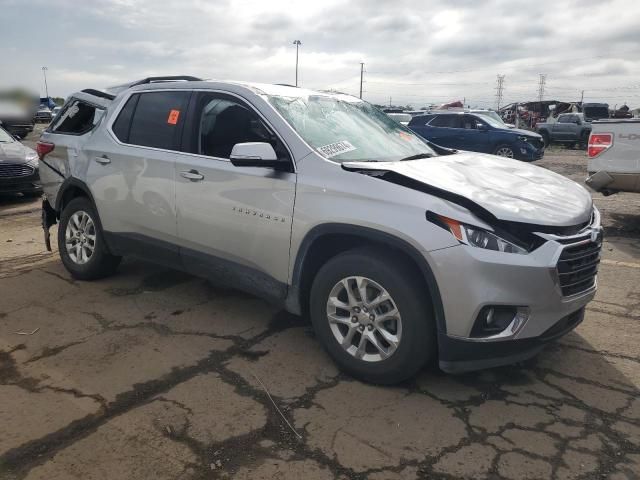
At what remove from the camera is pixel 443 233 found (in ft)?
9.05

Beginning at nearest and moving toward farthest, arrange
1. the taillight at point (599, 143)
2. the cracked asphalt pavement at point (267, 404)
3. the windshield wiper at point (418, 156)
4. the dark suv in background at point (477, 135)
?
the cracked asphalt pavement at point (267, 404)
the windshield wiper at point (418, 156)
the taillight at point (599, 143)
the dark suv in background at point (477, 135)

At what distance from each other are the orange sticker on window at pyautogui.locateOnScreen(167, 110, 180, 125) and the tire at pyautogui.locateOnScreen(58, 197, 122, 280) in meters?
1.20

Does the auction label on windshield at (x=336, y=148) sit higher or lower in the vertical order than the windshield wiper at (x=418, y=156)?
higher

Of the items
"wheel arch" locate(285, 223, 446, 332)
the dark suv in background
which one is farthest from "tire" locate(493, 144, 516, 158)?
"wheel arch" locate(285, 223, 446, 332)

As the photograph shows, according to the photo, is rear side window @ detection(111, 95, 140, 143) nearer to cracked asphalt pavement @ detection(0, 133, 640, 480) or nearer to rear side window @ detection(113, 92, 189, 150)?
rear side window @ detection(113, 92, 189, 150)

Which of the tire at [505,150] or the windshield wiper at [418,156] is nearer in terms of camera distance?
the windshield wiper at [418,156]

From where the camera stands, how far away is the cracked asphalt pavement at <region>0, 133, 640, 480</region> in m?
2.46

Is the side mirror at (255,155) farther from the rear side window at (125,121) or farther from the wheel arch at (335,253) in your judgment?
the rear side window at (125,121)

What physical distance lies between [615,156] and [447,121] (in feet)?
29.9

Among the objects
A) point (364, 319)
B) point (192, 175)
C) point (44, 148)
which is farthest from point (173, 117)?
point (364, 319)

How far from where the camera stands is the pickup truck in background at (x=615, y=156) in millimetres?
6473

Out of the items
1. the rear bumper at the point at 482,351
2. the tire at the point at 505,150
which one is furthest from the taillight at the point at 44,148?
the tire at the point at 505,150

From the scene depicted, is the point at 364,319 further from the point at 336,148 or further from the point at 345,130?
the point at 345,130

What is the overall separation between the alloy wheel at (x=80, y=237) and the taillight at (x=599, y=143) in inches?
239
